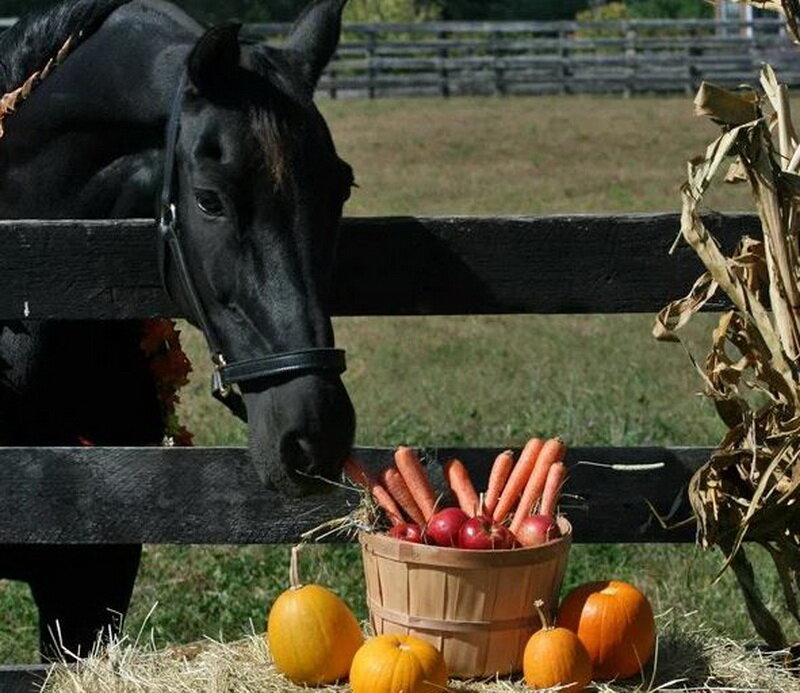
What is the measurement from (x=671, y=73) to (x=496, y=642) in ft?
122

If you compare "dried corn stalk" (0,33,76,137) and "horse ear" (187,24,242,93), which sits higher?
"horse ear" (187,24,242,93)

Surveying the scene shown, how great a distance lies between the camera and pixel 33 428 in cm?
441

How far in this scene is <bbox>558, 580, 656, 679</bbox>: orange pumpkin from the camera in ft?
12.1

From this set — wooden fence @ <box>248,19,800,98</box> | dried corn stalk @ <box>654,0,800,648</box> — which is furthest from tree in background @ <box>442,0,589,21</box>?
dried corn stalk @ <box>654,0,800,648</box>

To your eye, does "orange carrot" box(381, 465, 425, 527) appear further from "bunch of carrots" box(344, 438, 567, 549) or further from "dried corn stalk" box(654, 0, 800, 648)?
"dried corn stalk" box(654, 0, 800, 648)

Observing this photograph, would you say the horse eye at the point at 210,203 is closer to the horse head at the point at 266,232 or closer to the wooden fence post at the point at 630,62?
the horse head at the point at 266,232

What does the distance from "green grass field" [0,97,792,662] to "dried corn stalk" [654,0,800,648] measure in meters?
1.56

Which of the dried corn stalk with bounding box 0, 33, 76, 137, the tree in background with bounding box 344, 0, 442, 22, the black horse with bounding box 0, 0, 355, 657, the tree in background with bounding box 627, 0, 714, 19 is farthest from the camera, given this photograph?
the tree in background with bounding box 627, 0, 714, 19

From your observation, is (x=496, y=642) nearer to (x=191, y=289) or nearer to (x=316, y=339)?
(x=316, y=339)

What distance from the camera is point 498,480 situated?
3789 millimetres

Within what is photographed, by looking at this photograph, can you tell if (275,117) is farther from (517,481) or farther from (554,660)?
(554,660)

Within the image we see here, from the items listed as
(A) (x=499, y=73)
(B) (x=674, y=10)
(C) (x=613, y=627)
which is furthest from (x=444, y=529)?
(B) (x=674, y=10)

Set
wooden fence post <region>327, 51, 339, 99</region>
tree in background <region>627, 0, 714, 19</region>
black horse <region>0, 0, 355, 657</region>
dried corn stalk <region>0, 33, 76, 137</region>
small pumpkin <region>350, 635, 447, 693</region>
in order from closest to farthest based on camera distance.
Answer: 1. small pumpkin <region>350, 635, 447, 693</region>
2. black horse <region>0, 0, 355, 657</region>
3. dried corn stalk <region>0, 33, 76, 137</region>
4. wooden fence post <region>327, 51, 339, 99</region>
5. tree in background <region>627, 0, 714, 19</region>

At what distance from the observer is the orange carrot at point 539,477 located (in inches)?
146
